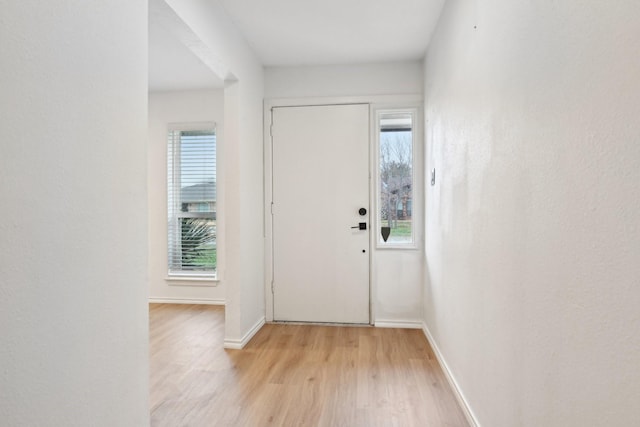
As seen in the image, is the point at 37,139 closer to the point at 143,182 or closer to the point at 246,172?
the point at 143,182

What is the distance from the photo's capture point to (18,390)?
1103mm

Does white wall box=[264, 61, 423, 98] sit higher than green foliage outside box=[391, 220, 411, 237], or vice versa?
white wall box=[264, 61, 423, 98]

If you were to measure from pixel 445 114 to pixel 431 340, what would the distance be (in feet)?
6.30

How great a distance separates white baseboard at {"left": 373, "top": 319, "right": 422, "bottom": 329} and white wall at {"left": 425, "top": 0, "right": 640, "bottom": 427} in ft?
4.99

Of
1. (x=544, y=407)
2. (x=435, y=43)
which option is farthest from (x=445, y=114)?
(x=544, y=407)

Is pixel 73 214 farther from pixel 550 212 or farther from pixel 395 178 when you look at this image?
pixel 395 178

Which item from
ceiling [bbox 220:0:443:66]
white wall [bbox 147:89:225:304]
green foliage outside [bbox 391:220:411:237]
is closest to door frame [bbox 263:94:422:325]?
green foliage outside [bbox 391:220:411:237]

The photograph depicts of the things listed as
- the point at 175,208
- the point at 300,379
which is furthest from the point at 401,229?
the point at 175,208

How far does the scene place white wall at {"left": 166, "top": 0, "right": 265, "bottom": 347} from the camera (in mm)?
2883

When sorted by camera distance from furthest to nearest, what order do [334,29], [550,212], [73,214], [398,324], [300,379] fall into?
1. [398,324]
2. [334,29]
3. [300,379]
4. [73,214]
5. [550,212]

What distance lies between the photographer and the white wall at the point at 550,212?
2.91 feet

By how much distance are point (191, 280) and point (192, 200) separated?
100cm

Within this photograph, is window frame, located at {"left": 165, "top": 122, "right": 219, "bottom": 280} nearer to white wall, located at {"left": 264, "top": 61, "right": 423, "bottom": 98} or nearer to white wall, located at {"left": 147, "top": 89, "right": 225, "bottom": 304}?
white wall, located at {"left": 147, "top": 89, "right": 225, "bottom": 304}

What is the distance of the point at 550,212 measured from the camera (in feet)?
3.97
